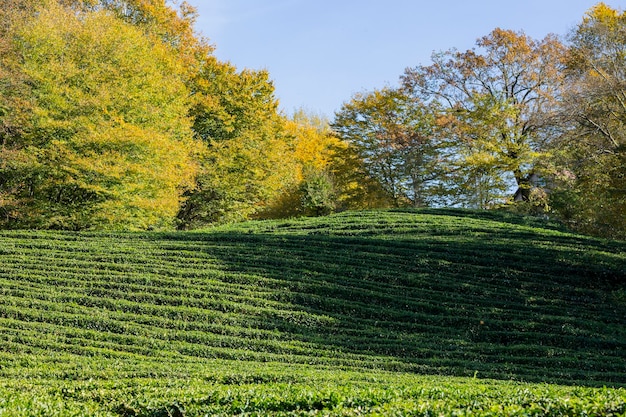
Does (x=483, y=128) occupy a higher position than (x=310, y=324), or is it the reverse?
(x=483, y=128)

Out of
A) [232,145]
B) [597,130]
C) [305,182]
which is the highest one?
[232,145]

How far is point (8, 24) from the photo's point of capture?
84.2ft

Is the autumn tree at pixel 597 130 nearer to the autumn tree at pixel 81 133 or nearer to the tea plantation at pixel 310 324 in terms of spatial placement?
the tea plantation at pixel 310 324

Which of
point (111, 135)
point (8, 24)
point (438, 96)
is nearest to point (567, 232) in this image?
point (438, 96)

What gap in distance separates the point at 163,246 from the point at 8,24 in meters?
13.2

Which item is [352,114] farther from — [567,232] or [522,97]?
[567,232]

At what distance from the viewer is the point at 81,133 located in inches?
837

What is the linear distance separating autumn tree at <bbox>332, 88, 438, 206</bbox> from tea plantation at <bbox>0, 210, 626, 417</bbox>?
12868 millimetres

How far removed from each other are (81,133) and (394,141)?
18625 mm

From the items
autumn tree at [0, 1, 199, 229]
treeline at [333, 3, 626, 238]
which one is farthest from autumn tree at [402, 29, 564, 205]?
autumn tree at [0, 1, 199, 229]

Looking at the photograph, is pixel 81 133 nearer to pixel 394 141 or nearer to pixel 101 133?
pixel 101 133

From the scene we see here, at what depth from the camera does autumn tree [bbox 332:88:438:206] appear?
35.0 metres

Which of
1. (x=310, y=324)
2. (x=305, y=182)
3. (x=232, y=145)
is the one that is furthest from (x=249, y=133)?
(x=310, y=324)

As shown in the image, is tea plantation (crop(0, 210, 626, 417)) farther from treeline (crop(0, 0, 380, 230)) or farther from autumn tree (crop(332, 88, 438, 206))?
autumn tree (crop(332, 88, 438, 206))
